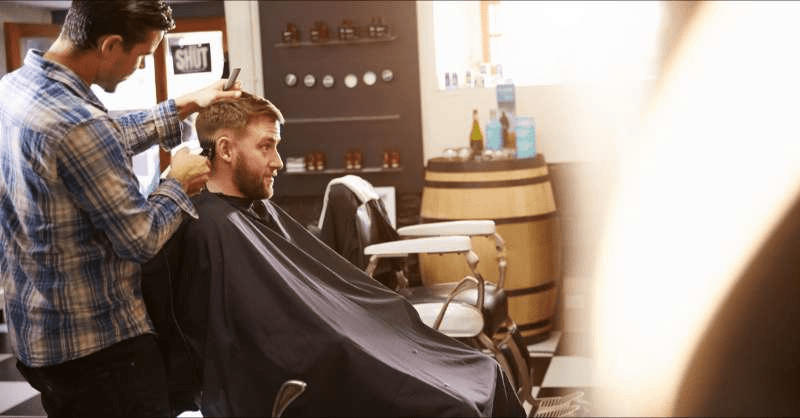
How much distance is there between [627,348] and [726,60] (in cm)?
156

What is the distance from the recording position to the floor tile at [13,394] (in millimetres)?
3625

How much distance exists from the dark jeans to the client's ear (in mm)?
550

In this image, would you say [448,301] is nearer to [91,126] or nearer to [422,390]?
[422,390]

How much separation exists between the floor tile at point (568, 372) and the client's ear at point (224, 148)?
187 cm

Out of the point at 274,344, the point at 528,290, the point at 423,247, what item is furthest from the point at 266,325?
the point at 528,290

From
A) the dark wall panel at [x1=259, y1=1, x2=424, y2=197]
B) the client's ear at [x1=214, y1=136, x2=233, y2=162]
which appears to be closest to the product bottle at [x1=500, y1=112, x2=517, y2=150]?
the dark wall panel at [x1=259, y1=1, x2=424, y2=197]

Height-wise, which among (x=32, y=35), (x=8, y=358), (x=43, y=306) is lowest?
(x=8, y=358)

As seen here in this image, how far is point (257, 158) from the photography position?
2174 millimetres

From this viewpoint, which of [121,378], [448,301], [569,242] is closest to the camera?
[121,378]

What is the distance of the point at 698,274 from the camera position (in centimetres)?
256

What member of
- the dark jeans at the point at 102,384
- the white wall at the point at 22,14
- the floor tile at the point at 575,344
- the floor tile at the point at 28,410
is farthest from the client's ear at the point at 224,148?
the white wall at the point at 22,14

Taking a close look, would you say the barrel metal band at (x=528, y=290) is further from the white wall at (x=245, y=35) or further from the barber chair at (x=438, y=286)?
the white wall at (x=245, y=35)

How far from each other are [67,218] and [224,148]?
0.55m

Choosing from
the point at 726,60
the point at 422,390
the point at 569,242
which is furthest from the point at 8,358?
the point at 726,60
